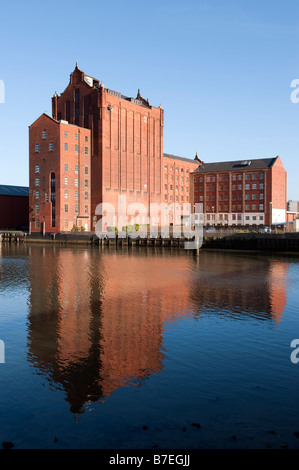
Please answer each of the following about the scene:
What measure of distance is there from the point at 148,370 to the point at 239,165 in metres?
114

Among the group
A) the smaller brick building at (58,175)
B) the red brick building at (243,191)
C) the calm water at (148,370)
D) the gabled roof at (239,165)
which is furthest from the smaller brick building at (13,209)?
the calm water at (148,370)

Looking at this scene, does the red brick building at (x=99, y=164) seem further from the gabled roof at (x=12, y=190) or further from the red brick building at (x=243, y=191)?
the gabled roof at (x=12, y=190)

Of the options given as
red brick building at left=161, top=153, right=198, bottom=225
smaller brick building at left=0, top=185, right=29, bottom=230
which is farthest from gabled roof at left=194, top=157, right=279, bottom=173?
smaller brick building at left=0, top=185, right=29, bottom=230

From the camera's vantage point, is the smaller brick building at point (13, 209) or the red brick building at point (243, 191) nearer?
the smaller brick building at point (13, 209)

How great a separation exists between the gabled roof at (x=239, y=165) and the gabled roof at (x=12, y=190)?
175 feet

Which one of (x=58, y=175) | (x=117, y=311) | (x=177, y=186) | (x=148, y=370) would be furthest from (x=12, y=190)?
(x=148, y=370)

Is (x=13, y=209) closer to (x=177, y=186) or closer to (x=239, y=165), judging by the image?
(x=177, y=186)

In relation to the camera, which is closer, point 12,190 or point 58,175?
point 58,175

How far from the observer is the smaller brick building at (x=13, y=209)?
10325 cm

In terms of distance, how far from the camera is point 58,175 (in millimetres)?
86875

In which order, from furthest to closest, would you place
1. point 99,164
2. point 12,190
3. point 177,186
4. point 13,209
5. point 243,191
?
point 177,186 < point 243,191 < point 12,190 < point 13,209 < point 99,164

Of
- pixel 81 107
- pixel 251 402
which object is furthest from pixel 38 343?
pixel 81 107

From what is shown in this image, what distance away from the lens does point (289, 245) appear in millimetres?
65750

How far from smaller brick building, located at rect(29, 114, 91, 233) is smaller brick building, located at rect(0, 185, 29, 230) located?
15014 millimetres
